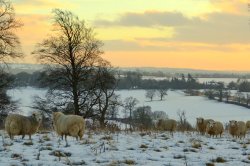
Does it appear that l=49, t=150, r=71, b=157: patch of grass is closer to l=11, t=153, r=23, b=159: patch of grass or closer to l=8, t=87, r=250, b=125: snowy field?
l=11, t=153, r=23, b=159: patch of grass

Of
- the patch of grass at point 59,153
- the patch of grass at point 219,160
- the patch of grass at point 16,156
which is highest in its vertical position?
the patch of grass at point 16,156

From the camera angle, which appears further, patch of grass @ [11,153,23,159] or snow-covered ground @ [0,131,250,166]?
patch of grass @ [11,153,23,159]

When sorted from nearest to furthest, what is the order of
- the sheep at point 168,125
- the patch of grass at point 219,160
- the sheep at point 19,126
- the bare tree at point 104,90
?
the patch of grass at point 219,160, the sheep at point 19,126, the sheep at point 168,125, the bare tree at point 104,90

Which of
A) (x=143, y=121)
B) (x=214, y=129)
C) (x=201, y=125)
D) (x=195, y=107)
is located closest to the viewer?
(x=214, y=129)

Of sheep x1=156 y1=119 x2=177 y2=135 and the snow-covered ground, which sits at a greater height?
the snow-covered ground

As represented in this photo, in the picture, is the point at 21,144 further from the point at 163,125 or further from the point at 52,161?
the point at 163,125

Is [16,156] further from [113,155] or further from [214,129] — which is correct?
[214,129]

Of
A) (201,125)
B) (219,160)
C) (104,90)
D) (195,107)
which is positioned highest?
(104,90)

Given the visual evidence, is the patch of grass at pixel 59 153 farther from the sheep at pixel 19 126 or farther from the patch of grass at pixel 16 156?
the sheep at pixel 19 126

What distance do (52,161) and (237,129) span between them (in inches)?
655

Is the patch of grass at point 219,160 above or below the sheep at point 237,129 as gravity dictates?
above

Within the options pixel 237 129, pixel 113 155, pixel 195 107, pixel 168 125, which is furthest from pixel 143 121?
pixel 195 107

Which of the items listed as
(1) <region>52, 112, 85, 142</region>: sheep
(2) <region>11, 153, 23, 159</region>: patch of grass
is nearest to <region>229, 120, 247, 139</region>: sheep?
(1) <region>52, 112, 85, 142</region>: sheep

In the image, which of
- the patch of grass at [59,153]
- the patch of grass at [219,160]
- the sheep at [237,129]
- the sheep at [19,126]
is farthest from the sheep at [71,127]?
the sheep at [237,129]
